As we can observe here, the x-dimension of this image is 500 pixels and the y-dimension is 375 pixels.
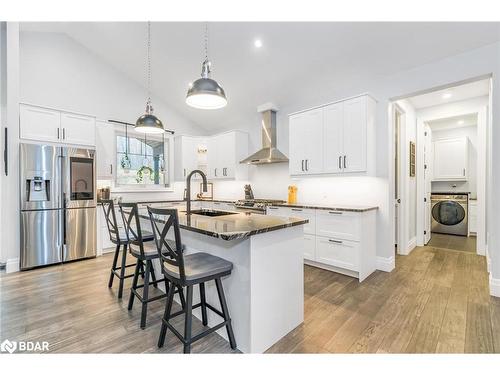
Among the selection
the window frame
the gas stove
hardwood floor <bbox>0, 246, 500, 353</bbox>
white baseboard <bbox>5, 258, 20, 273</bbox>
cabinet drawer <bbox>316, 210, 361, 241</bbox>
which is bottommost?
hardwood floor <bbox>0, 246, 500, 353</bbox>

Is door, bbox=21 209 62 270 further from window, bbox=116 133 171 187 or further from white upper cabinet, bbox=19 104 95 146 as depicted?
window, bbox=116 133 171 187

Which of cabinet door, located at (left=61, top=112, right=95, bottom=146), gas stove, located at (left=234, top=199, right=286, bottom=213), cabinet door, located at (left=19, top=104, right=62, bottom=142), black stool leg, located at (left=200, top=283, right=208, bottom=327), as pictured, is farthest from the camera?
gas stove, located at (left=234, top=199, right=286, bottom=213)

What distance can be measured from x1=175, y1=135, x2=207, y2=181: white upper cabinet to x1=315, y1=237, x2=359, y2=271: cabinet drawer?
3.59 metres

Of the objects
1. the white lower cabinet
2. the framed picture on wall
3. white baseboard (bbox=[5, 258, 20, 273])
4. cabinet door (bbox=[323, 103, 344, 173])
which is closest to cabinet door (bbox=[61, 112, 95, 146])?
white baseboard (bbox=[5, 258, 20, 273])

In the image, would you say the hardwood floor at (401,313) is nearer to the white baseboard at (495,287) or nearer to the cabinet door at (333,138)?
the white baseboard at (495,287)

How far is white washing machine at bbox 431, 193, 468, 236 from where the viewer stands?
5.55 meters

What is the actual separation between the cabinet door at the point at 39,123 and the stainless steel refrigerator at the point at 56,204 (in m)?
0.24

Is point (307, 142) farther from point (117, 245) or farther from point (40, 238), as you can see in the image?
point (40, 238)

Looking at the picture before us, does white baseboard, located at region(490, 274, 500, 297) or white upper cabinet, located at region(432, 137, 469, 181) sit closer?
white baseboard, located at region(490, 274, 500, 297)

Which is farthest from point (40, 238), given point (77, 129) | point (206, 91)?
point (206, 91)

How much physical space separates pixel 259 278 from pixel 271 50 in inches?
127

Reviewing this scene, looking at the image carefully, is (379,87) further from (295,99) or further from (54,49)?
(54,49)

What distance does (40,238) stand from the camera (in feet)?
11.9

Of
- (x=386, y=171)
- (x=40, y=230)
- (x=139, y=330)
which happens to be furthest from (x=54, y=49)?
(x=386, y=171)
